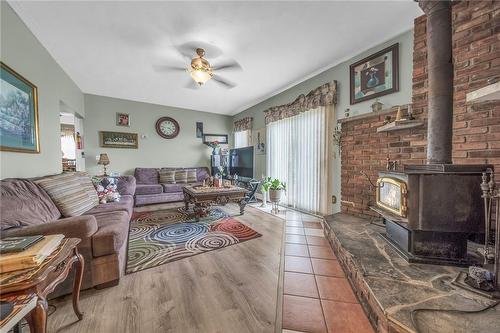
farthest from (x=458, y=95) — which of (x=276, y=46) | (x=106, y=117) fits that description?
(x=106, y=117)

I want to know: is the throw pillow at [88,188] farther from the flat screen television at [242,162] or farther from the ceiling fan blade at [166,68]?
the flat screen television at [242,162]

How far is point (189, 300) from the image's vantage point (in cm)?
134

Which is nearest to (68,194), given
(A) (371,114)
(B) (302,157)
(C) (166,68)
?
(C) (166,68)

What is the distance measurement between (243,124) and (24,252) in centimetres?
468

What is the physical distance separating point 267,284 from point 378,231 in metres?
1.31

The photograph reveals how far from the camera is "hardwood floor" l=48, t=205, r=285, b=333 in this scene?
1.13 m

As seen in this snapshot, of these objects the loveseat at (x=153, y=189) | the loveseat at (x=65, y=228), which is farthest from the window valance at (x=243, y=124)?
the loveseat at (x=65, y=228)

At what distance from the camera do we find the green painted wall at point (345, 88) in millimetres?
2057

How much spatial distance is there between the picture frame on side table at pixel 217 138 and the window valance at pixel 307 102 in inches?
82.1

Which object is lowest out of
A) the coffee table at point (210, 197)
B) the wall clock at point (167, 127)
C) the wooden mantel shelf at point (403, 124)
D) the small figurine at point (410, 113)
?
the coffee table at point (210, 197)

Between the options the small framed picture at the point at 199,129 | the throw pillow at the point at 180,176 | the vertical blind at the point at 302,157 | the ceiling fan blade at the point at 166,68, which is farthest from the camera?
the small framed picture at the point at 199,129

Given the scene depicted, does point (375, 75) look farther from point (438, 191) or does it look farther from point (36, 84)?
point (36, 84)

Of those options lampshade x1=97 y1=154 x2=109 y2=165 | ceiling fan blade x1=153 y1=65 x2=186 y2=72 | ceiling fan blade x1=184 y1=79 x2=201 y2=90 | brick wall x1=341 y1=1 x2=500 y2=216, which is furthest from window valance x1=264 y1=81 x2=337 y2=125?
lampshade x1=97 y1=154 x2=109 y2=165

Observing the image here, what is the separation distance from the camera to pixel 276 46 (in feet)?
7.67
